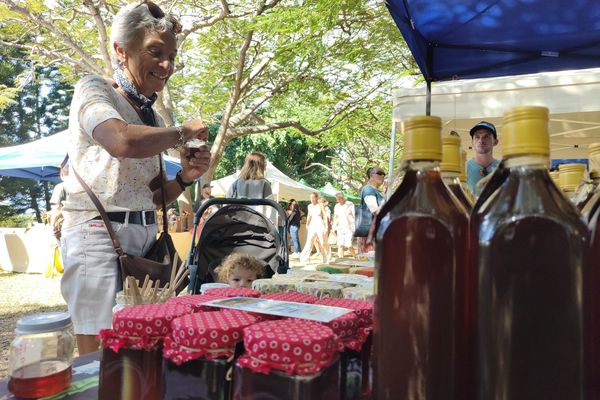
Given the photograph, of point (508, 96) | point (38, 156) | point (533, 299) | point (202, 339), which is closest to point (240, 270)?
point (202, 339)

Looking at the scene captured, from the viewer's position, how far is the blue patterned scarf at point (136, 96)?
5.33ft

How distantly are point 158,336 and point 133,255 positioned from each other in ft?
3.39

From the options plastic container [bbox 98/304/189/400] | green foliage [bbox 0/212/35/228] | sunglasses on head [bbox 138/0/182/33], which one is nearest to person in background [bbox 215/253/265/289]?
sunglasses on head [bbox 138/0/182/33]

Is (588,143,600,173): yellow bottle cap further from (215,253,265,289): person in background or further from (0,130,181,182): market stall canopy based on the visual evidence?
(0,130,181,182): market stall canopy

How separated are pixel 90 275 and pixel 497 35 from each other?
2.57m

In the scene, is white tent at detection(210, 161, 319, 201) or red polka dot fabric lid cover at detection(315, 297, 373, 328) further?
white tent at detection(210, 161, 319, 201)

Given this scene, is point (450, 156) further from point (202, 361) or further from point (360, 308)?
point (202, 361)

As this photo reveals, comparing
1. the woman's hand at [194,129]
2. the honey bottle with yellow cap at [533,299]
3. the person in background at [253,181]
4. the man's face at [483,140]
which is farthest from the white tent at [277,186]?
the honey bottle with yellow cap at [533,299]

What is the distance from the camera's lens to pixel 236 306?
0.72 m

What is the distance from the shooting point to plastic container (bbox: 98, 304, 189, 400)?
656 millimetres

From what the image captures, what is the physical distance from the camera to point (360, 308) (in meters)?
0.74

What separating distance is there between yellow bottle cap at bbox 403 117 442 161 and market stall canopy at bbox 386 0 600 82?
7.08 ft

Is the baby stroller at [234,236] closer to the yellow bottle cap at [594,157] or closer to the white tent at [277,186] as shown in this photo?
the yellow bottle cap at [594,157]

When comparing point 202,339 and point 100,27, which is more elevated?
point 100,27
